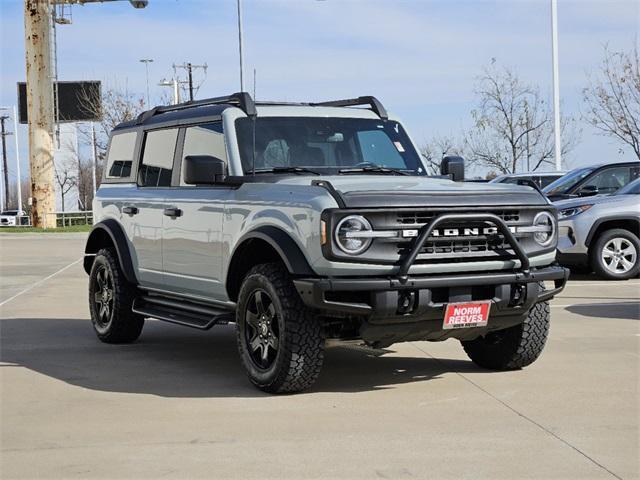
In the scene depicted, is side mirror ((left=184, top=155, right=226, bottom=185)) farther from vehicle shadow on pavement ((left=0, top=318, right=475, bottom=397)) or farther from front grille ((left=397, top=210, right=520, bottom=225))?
front grille ((left=397, top=210, right=520, bottom=225))

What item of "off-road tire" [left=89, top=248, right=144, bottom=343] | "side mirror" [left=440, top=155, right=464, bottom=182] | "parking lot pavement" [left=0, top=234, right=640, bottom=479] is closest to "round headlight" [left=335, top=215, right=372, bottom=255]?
"parking lot pavement" [left=0, top=234, right=640, bottom=479]

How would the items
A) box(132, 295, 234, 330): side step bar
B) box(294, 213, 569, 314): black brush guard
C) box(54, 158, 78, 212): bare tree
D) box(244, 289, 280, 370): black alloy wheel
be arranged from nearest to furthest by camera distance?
1. box(294, 213, 569, 314): black brush guard
2. box(244, 289, 280, 370): black alloy wheel
3. box(132, 295, 234, 330): side step bar
4. box(54, 158, 78, 212): bare tree

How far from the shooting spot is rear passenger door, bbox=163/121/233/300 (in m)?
7.99

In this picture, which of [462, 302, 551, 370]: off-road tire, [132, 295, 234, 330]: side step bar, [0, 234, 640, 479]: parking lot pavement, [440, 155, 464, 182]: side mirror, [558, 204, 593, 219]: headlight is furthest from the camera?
[558, 204, 593, 219]: headlight

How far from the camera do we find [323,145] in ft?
27.3

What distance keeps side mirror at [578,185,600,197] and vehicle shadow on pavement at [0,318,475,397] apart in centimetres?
692

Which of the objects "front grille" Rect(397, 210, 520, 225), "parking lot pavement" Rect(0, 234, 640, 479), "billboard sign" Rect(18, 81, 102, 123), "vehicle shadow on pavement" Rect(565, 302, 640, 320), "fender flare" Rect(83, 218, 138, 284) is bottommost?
"parking lot pavement" Rect(0, 234, 640, 479)

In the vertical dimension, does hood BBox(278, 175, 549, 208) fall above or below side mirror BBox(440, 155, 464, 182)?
below

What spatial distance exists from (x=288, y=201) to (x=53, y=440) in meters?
2.21

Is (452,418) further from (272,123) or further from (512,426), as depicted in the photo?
(272,123)

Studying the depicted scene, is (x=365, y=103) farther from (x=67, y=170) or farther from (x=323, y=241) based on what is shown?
(x=67, y=170)

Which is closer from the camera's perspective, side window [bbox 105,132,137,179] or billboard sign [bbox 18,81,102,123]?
side window [bbox 105,132,137,179]

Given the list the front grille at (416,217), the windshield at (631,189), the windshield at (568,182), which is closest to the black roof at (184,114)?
the front grille at (416,217)

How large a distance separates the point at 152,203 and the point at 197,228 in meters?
0.94
